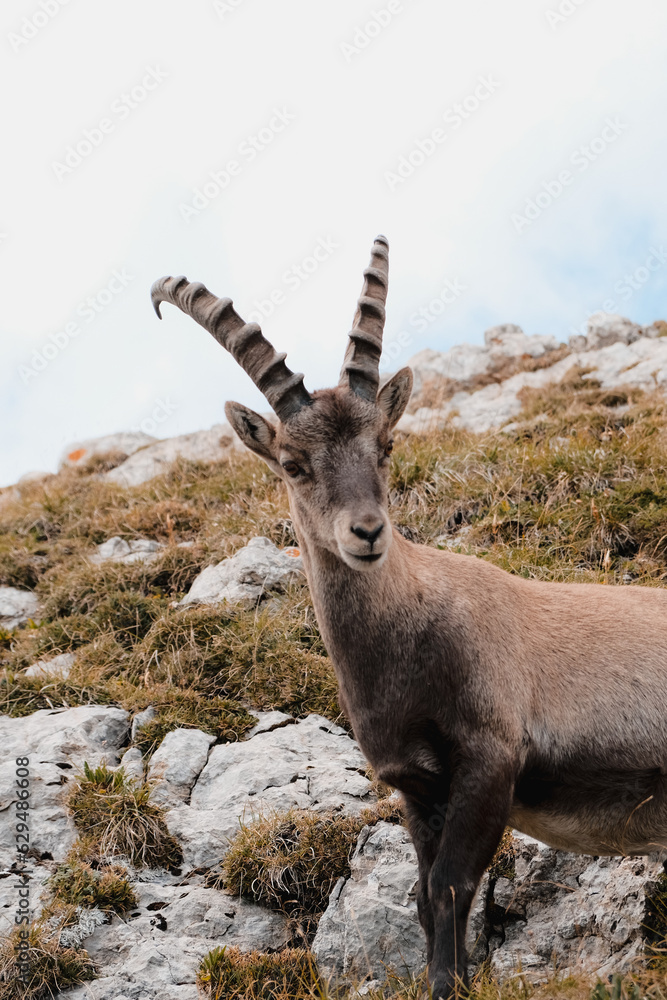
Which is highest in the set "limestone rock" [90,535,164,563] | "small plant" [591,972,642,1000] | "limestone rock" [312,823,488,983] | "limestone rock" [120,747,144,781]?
"limestone rock" [90,535,164,563]

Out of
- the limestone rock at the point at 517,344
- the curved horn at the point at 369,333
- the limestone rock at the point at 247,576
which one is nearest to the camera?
the curved horn at the point at 369,333

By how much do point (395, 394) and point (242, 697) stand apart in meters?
3.68

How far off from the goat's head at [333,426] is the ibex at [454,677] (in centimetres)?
1

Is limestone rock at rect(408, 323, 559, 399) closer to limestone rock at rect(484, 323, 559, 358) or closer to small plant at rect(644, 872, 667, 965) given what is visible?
limestone rock at rect(484, 323, 559, 358)

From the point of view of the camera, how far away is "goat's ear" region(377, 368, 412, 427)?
536cm

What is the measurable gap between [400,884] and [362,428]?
3.12 meters

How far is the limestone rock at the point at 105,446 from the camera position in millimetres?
18953

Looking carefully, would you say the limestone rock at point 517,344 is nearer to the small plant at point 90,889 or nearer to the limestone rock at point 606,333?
the limestone rock at point 606,333

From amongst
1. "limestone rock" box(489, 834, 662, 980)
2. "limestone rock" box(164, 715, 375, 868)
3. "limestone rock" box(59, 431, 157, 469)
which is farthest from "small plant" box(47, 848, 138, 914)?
"limestone rock" box(59, 431, 157, 469)

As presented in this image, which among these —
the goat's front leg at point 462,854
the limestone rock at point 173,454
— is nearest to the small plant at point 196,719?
the goat's front leg at point 462,854

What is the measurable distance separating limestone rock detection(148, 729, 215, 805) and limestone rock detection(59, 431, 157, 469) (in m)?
12.1

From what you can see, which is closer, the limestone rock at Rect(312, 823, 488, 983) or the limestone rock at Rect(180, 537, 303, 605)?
the limestone rock at Rect(312, 823, 488, 983)

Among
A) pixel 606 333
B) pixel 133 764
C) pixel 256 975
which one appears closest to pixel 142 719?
pixel 133 764

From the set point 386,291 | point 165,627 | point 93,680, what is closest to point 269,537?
point 165,627
